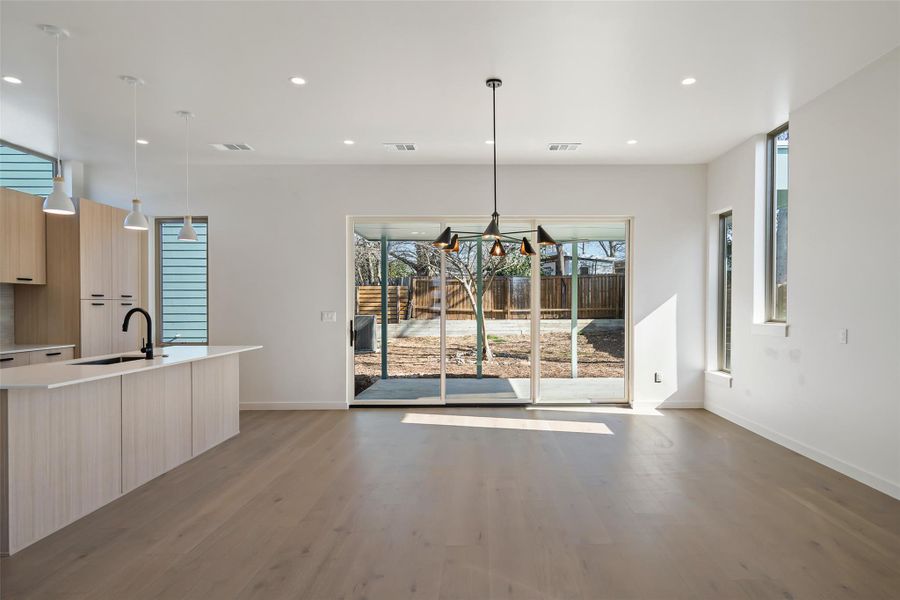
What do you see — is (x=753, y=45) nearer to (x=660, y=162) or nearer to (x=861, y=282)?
(x=861, y=282)

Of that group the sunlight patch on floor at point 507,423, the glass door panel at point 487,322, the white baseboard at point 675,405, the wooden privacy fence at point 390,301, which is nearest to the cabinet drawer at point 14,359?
the wooden privacy fence at point 390,301

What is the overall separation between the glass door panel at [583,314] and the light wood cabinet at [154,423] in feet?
13.4

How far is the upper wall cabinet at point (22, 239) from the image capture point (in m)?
4.40

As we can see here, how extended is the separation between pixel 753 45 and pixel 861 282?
6.35ft

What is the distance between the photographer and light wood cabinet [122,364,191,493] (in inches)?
129

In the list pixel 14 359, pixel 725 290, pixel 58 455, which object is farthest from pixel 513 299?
pixel 14 359

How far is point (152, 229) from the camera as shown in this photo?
6016 mm

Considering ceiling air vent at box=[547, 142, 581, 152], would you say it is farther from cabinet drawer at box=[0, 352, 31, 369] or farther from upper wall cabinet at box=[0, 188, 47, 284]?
cabinet drawer at box=[0, 352, 31, 369]

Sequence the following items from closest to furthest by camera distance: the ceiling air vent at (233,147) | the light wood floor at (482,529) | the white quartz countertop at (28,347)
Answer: the light wood floor at (482,529), the white quartz countertop at (28,347), the ceiling air vent at (233,147)

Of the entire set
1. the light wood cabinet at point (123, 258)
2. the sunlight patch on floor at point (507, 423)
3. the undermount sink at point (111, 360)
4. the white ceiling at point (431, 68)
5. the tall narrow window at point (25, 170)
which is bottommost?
the sunlight patch on floor at point (507, 423)

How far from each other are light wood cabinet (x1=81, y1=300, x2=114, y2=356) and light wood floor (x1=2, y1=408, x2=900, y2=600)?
2.06m

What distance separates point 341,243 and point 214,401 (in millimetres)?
2408

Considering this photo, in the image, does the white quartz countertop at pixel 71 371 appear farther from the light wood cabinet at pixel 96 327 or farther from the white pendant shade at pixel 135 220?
the light wood cabinet at pixel 96 327

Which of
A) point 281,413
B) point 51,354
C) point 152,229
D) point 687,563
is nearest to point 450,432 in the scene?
point 281,413
